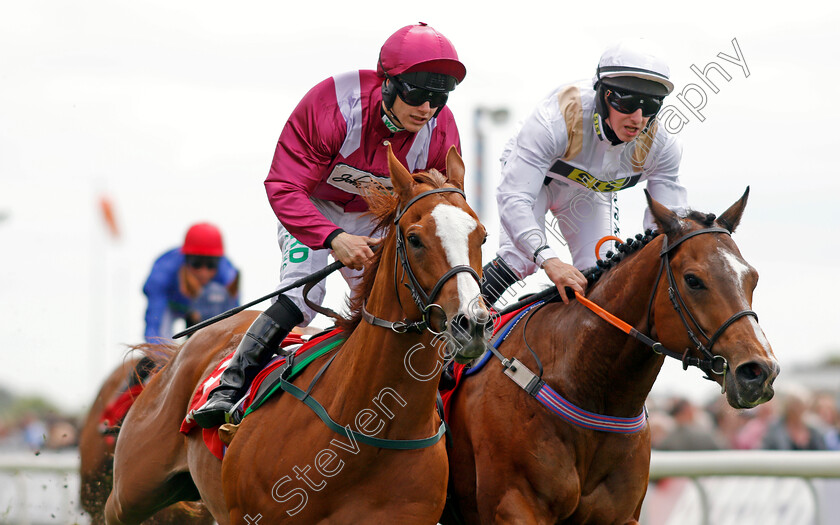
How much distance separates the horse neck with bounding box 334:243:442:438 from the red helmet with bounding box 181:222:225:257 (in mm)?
4080

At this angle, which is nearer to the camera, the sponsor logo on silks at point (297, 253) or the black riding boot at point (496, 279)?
the sponsor logo on silks at point (297, 253)

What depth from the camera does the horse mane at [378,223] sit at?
375 centimetres

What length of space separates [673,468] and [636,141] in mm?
2540

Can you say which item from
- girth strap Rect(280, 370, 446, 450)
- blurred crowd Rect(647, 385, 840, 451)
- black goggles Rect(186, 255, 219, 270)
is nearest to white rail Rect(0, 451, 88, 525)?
black goggles Rect(186, 255, 219, 270)

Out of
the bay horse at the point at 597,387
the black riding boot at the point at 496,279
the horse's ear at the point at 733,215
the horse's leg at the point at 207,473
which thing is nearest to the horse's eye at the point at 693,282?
the bay horse at the point at 597,387

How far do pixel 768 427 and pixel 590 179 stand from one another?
13.9 ft

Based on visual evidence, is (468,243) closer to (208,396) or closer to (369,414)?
Answer: (369,414)

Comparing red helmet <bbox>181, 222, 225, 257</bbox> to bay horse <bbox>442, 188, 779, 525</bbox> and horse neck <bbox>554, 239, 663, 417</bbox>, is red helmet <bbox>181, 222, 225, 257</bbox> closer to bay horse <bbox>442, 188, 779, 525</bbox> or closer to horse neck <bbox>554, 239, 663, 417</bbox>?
bay horse <bbox>442, 188, 779, 525</bbox>

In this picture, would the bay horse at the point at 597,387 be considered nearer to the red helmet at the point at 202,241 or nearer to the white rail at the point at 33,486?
the red helmet at the point at 202,241

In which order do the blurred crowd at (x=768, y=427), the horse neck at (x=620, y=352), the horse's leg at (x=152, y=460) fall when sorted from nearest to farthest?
the horse neck at (x=620, y=352) < the horse's leg at (x=152, y=460) < the blurred crowd at (x=768, y=427)

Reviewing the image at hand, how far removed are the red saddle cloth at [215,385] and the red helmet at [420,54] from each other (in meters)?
1.22

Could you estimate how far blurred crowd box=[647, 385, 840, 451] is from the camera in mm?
7945

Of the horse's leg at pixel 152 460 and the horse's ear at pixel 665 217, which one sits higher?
the horse's ear at pixel 665 217

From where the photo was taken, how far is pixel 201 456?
4691mm
